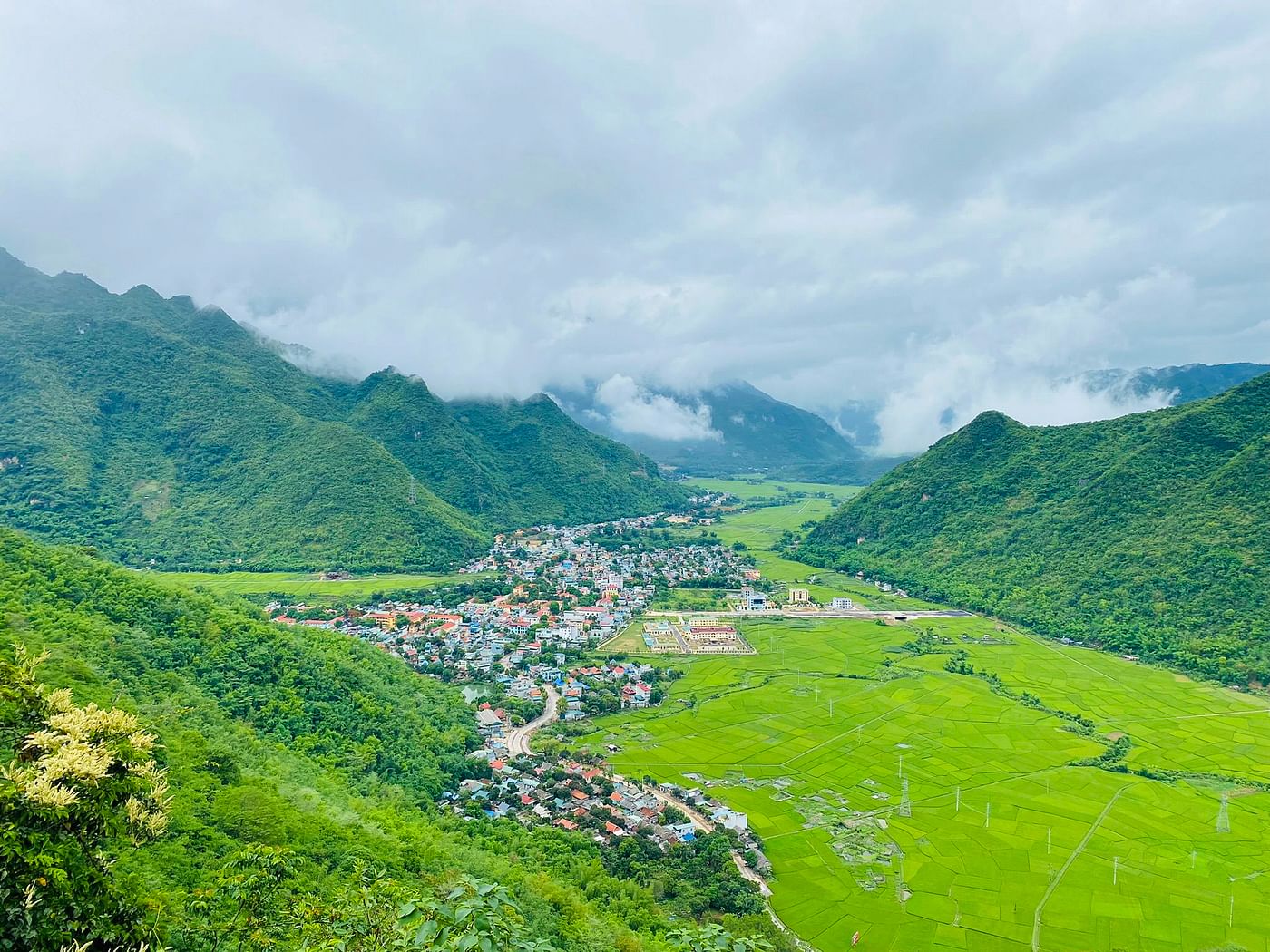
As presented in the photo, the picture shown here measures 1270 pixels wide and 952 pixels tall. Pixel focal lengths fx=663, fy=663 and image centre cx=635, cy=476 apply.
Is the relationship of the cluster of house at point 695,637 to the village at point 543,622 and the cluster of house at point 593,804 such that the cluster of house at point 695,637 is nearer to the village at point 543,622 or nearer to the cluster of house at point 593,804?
the village at point 543,622

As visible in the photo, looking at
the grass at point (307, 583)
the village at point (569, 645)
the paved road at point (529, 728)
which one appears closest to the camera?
the village at point (569, 645)

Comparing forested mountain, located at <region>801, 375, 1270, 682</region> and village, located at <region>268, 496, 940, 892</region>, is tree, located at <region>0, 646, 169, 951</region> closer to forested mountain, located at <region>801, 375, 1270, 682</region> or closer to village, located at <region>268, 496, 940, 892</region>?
village, located at <region>268, 496, 940, 892</region>

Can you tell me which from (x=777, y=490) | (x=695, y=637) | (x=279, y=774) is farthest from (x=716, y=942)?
(x=777, y=490)

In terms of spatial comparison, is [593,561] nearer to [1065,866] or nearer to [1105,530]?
[1105,530]

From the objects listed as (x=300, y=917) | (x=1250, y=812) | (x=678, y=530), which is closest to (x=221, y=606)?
(x=300, y=917)

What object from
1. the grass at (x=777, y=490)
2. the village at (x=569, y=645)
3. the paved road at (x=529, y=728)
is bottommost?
the paved road at (x=529, y=728)

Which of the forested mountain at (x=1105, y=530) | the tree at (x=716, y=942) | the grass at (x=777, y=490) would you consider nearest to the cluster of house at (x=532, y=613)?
the forested mountain at (x=1105, y=530)

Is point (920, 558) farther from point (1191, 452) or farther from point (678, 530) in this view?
point (678, 530)
